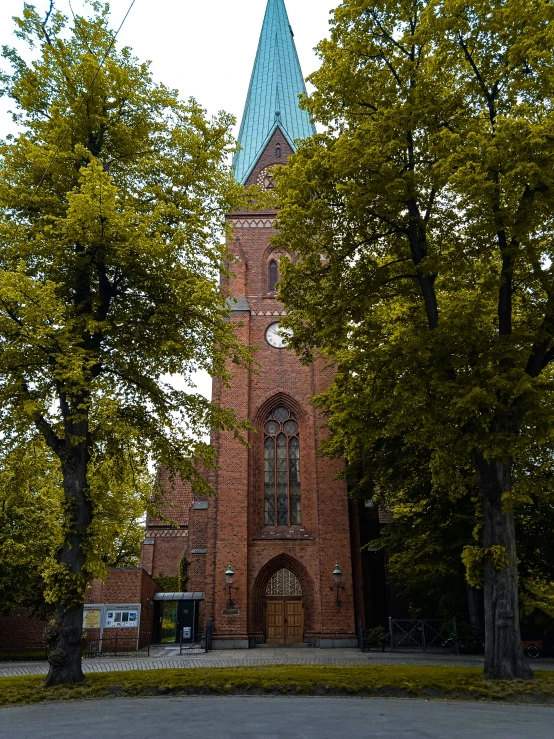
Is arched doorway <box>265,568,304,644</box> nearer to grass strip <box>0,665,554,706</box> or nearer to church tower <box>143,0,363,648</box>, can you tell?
church tower <box>143,0,363,648</box>

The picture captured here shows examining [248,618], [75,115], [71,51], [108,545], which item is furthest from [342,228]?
[248,618]

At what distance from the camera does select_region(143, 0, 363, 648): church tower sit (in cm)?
2147

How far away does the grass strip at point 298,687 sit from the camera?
8.95m

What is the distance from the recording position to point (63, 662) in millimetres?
9945

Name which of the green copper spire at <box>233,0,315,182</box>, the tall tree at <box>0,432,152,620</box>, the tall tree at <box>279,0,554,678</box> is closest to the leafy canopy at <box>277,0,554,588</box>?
the tall tree at <box>279,0,554,678</box>

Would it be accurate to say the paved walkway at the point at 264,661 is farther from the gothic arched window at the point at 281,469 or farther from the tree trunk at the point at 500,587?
the gothic arched window at the point at 281,469

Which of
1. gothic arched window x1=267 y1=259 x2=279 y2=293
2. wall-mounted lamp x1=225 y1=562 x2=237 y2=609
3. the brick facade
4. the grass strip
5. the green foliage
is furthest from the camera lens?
gothic arched window x1=267 y1=259 x2=279 y2=293

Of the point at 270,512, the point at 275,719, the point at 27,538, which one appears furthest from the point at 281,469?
the point at 275,719

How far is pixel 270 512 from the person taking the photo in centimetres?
2323

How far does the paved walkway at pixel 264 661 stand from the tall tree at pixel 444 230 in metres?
5.22

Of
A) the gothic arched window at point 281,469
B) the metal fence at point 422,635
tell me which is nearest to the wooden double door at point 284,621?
the gothic arched window at point 281,469

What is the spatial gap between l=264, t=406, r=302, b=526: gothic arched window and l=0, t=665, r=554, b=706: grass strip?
509 inches

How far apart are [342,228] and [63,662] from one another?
Answer: 9160mm

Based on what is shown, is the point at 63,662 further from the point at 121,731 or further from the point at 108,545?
the point at 121,731
